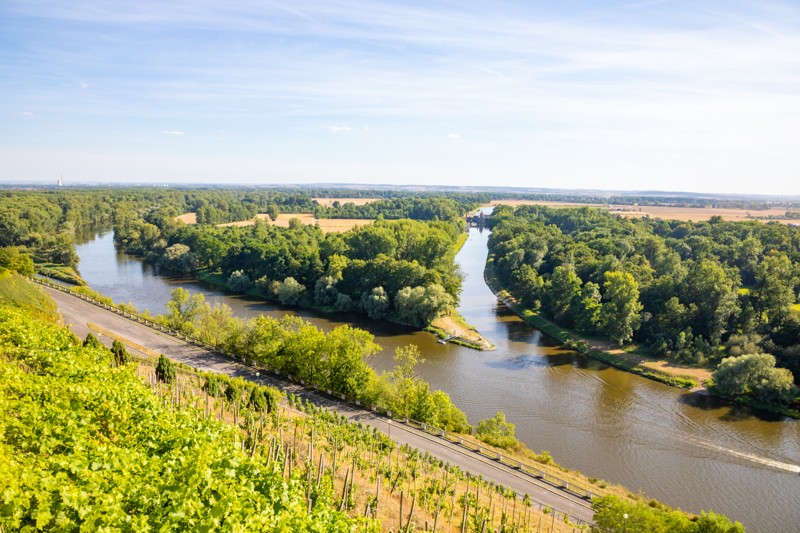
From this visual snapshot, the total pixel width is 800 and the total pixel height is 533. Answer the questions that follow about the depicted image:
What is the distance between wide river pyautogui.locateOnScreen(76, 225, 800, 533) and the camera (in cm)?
2858

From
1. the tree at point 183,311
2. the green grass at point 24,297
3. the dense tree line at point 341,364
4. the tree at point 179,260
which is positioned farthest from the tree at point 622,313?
the tree at point 179,260

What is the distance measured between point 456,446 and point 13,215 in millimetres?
100915

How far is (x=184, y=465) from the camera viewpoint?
42.2 feet

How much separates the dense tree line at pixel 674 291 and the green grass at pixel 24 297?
52.0 m

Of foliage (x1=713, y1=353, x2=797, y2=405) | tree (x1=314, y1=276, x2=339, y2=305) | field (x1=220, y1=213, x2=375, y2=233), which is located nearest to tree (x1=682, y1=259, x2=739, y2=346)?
foliage (x1=713, y1=353, x2=797, y2=405)

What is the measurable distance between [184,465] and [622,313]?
4705 centimetres

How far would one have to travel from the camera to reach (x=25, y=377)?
18141 mm

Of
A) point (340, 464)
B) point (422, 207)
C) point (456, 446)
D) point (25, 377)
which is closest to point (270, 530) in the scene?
point (340, 464)

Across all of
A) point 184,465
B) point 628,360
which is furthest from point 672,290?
point 184,465

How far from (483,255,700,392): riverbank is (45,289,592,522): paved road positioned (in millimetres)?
25059

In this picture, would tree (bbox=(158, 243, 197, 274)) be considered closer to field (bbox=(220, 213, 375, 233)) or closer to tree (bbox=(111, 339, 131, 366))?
field (bbox=(220, 213, 375, 233))

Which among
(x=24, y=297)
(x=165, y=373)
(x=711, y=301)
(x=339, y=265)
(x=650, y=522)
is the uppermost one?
(x=339, y=265)

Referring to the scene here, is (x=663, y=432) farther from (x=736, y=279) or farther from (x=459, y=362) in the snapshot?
(x=736, y=279)

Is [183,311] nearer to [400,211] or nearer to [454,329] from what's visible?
[454,329]
